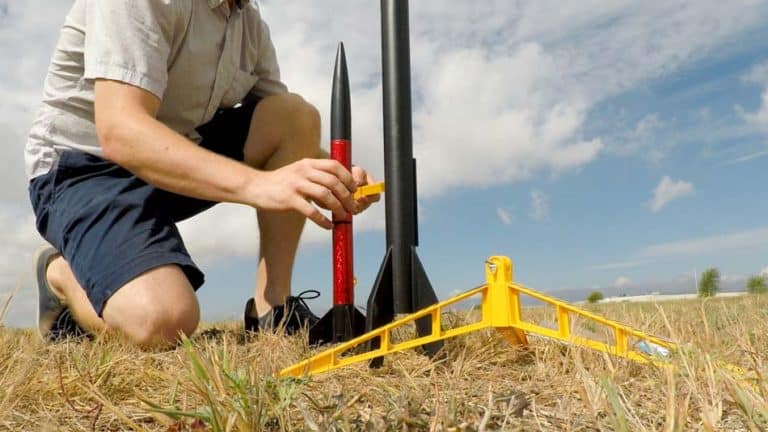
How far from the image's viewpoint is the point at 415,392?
1.54 metres

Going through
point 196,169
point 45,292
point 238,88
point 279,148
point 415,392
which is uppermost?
point 238,88

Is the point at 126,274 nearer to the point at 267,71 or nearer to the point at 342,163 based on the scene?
the point at 342,163

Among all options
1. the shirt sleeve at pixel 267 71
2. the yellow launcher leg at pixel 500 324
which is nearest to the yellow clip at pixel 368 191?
the yellow launcher leg at pixel 500 324

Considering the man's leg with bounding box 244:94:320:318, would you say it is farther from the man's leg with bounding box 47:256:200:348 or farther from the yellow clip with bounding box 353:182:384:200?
the yellow clip with bounding box 353:182:384:200

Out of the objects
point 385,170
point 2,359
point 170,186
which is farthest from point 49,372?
point 385,170

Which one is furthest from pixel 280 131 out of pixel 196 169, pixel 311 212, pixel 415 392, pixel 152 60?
pixel 415 392

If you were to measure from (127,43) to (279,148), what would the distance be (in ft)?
3.78

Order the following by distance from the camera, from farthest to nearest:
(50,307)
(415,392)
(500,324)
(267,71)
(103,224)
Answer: (267,71) < (50,307) < (103,224) < (500,324) < (415,392)

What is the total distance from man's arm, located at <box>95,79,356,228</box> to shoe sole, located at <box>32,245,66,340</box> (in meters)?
1.07

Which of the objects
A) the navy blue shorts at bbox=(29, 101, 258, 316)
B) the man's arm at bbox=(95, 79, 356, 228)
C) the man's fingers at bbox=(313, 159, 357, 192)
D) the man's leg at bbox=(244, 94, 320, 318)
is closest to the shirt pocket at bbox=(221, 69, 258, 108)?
the man's leg at bbox=(244, 94, 320, 318)

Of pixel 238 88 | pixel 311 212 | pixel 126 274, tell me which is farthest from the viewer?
pixel 238 88

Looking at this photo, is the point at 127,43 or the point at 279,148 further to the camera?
the point at 279,148

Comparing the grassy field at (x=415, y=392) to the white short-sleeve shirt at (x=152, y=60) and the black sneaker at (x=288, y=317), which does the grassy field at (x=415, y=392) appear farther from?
the white short-sleeve shirt at (x=152, y=60)

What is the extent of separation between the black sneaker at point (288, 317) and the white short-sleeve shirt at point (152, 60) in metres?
1.00
